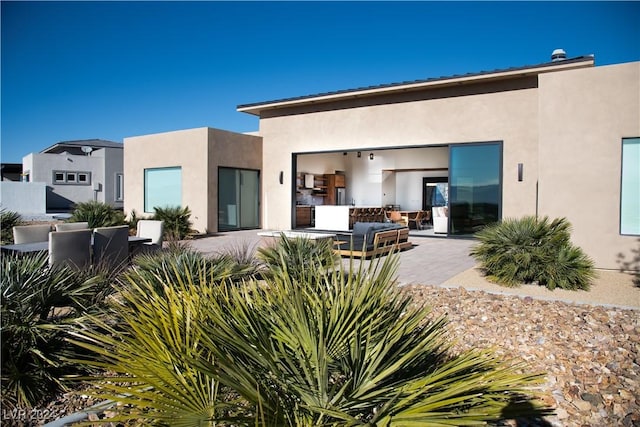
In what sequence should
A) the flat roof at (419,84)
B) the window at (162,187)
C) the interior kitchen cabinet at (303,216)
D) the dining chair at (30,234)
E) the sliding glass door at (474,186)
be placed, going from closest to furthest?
the dining chair at (30,234) → the flat roof at (419,84) → the sliding glass door at (474,186) → the window at (162,187) → the interior kitchen cabinet at (303,216)

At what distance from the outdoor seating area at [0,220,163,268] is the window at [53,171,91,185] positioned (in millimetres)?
25632

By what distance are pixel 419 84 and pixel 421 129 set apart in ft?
4.72

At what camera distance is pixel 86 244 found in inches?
266

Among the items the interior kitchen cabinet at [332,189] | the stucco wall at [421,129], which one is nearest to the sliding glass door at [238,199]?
the stucco wall at [421,129]

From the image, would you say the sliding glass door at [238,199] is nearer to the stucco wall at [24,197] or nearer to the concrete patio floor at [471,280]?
the concrete patio floor at [471,280]

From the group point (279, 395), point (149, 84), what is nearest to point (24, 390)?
point (279, 395)

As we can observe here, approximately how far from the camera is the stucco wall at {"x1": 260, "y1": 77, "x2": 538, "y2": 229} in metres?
12.5

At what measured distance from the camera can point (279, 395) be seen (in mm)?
1874

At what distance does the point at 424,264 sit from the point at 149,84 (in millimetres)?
15403

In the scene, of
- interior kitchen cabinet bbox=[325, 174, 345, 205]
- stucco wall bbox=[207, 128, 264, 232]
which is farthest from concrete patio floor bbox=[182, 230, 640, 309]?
interior kitchen cabinet bbox=[325, 174, 345, 205]

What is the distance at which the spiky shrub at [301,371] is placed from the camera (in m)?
1.70

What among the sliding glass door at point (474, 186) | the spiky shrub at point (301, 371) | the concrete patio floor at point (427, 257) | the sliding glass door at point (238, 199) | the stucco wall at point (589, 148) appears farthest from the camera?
the sliding glass door at point (238, 199)

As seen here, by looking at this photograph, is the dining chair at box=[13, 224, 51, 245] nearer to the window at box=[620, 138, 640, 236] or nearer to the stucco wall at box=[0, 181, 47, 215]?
the window at box=[620, 138, 640, 236]

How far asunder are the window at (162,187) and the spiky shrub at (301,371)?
1471 centimetres
